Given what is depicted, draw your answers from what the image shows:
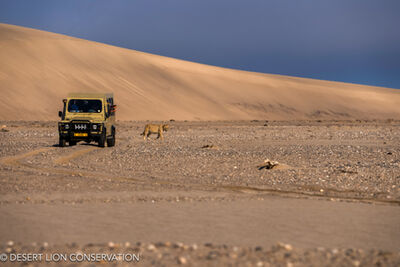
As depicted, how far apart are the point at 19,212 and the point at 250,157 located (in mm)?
9863

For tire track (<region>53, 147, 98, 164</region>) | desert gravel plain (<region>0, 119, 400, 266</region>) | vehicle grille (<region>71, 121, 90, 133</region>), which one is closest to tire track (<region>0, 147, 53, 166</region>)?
desert gravel plain (<region>0, 119, 400, 266</region>)

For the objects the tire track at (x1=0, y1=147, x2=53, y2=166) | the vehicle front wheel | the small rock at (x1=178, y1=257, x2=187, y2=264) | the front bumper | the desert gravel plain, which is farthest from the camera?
the vehicle front wheel

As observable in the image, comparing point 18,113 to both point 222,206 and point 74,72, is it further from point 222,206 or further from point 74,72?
point 222,206

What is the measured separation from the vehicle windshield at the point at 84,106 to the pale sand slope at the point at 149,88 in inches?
1100

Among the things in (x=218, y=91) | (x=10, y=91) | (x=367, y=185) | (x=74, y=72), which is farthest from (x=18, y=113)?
(x=367, y=185)

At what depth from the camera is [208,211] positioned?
8383mm

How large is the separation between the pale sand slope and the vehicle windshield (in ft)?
91.7

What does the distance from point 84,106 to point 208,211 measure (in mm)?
13543

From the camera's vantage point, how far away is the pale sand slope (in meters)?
55.3

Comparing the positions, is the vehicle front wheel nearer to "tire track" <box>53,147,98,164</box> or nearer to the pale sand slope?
"tire track" <box>53,147,98,164</box>

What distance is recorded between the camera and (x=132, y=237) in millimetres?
6641

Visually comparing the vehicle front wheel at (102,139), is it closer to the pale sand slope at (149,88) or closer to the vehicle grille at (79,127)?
the vehicle grille at (79,127)

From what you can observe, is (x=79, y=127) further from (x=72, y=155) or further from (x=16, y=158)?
(x=16, y=158)

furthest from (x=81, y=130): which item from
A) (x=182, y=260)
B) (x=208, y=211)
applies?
(x=182, y=260)
